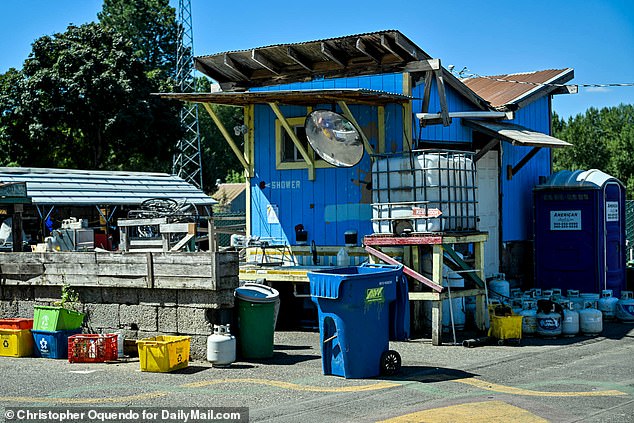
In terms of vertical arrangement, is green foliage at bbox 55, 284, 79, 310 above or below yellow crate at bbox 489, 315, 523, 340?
above

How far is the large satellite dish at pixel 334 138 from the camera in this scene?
15.2 metres

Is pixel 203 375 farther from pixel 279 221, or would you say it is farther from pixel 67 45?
pixel 67 45

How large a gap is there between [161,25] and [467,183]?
Result: 183 ft

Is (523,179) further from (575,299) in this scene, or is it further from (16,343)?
(16,343)

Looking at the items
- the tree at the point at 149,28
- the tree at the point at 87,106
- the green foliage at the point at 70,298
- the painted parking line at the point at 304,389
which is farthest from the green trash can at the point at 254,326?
the tree at the point at 149,28

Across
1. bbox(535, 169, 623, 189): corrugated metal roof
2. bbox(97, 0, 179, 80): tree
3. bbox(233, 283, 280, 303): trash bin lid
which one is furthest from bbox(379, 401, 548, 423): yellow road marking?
bbox(97, 0, 179, 80): tree

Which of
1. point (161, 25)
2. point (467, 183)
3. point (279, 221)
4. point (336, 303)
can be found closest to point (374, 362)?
point (336, 303)

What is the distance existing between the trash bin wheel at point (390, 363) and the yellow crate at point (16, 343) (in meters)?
5.75

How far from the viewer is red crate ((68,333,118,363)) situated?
12203 millimetres

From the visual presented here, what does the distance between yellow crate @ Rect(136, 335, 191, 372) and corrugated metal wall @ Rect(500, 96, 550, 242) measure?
355 inches

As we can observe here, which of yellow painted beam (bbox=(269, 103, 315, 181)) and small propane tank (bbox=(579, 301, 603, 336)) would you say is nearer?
small propane tank (bbox=(579, 301, 603, 336))

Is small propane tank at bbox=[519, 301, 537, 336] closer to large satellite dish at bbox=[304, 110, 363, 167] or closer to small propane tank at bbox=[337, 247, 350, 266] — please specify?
small propane tank at bbox=[337, 247, 350, 266]

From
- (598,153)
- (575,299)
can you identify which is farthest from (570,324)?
(598,153)

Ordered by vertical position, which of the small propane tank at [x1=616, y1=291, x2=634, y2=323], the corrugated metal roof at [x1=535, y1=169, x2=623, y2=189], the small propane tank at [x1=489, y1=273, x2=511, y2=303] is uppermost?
the corrugated metal roof at [x1=535, y1=169, x2=623, y2=189]
